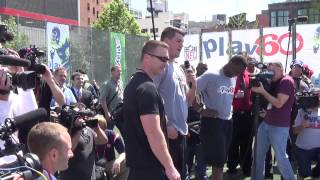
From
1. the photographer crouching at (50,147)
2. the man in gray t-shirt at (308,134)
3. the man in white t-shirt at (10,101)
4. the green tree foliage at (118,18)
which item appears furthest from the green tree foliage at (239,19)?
the photographer crouching at (50,147)

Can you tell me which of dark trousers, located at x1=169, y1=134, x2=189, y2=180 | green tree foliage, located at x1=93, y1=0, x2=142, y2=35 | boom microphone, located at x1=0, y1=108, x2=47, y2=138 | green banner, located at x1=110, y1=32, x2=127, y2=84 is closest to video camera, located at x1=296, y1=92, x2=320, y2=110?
dark trousers, located at x1=169, y1=134, x2=189, y2=180

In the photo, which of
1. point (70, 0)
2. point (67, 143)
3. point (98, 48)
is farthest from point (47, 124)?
point (70, 0)

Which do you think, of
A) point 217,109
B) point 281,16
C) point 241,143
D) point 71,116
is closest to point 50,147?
point 71,116

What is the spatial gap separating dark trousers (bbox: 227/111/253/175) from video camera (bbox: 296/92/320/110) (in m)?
1.00

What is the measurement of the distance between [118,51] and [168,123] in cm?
1336

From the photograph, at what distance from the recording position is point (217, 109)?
6340 mm

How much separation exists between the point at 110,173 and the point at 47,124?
2.76m

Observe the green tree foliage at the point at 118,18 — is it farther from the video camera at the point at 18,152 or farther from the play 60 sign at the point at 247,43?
the video camera at the point at 18,152

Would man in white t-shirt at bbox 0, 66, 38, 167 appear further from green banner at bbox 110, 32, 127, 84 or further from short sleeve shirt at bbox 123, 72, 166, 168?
green banner at bbox 110, 32, 127, 84

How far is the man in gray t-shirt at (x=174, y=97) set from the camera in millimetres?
4812

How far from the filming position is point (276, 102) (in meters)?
6.47

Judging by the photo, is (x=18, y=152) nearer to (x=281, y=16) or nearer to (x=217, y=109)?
(x=217, y=109)

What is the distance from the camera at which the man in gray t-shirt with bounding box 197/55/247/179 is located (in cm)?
630

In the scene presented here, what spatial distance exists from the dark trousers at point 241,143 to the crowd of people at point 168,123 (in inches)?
0.6
